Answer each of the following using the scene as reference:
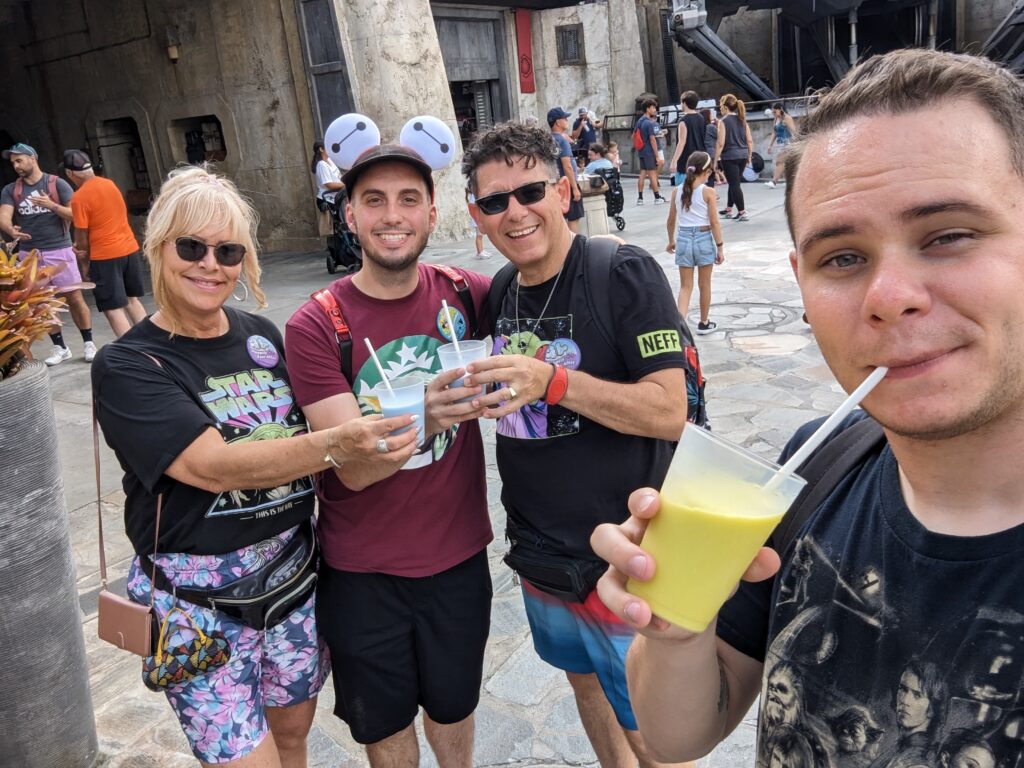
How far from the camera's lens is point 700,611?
1152mm

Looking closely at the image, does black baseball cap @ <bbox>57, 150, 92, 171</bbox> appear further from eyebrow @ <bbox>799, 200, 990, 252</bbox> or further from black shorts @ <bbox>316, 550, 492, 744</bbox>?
eyebrow @ <bbox>799, 200, 990, 252</bbox>

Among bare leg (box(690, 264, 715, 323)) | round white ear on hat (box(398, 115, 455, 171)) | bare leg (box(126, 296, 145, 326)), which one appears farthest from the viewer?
bare leg (box(126, 296, 145, 326))

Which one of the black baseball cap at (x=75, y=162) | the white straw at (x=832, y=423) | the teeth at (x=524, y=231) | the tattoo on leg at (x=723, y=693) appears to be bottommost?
the tattoo on leg at (x=723, y=693)

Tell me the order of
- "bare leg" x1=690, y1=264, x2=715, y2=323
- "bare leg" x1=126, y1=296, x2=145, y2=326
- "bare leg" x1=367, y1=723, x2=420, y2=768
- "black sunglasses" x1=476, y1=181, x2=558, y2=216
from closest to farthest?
"black sunglasses" x1=476, y1=181, x2=558, y2=216, "bare leg" x1=367, y1=723, x2=420, y2=768, "bare leg" x1=690, y1=264, x2=715, y2=323, "bare leg" x1=126, y1=296, x2=145, y2=326

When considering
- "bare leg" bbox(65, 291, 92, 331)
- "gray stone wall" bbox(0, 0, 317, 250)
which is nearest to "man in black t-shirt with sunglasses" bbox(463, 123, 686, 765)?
"bare leg" bbox(65, 291, 92, 331)

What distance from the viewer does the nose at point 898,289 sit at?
94 cm

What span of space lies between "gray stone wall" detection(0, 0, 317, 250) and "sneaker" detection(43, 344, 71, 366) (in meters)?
6.12

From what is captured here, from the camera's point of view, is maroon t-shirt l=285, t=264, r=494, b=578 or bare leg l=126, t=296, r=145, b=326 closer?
maroon t-shirt l=285, t=264, r=494, b=578

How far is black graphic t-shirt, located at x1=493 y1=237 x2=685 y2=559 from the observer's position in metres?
2.11

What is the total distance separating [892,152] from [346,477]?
157cm

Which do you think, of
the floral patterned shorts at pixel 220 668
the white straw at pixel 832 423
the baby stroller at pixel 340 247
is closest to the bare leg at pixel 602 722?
the floral patterned shorts at pixel 220 668

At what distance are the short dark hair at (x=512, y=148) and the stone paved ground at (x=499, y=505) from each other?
1.97 m

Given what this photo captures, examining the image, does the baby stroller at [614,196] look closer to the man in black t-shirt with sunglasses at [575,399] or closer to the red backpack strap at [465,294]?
the red backpack strap at [465,294]

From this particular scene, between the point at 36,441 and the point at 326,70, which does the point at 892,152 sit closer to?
the point at 36,441
